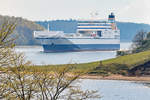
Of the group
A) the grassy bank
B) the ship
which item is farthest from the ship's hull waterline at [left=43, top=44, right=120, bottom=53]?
the grassy bank

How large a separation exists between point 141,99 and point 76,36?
10956 centimetres

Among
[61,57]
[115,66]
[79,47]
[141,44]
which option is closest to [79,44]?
[79,47]

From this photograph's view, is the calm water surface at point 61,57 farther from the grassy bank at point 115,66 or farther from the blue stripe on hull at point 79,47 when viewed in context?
the blue stripe on hull at point 79,47

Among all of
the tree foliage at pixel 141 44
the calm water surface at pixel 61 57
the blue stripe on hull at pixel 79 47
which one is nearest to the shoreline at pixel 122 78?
the calm water surface at pixel 61 57

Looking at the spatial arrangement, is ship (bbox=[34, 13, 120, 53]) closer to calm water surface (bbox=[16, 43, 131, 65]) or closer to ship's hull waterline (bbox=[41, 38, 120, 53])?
ship's hull waterline (bbox=[41, 38, 120, 53])

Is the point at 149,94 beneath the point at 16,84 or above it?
beneath

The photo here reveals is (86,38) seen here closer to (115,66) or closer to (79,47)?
(79,47)

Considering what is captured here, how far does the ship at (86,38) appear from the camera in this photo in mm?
138375

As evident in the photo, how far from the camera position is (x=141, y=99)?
38.0 metres

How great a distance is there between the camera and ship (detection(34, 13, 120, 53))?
5448 inches

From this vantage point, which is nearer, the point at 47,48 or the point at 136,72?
the point at 136,72

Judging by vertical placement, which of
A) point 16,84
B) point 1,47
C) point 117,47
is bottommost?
point 117,47

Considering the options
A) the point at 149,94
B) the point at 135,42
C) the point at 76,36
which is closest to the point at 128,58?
the point at 135,42

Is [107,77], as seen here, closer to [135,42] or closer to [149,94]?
[149,94]
